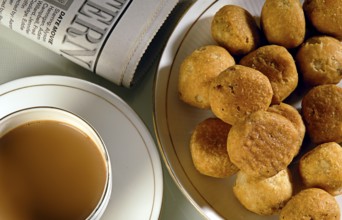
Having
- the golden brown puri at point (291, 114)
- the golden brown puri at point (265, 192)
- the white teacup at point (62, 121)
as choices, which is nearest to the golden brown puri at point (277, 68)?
the golden brown puri at point (291, 114)

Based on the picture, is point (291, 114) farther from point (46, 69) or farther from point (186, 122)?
point (46, 69)

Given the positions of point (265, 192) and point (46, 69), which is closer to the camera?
point (265, 192)

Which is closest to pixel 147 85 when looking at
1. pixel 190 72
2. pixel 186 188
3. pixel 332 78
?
pixel 190 72

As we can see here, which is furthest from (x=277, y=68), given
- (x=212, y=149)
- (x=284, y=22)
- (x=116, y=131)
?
(x=116, y=131)

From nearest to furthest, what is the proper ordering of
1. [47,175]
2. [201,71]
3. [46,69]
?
[47,175] → [201,71] → [46,69]

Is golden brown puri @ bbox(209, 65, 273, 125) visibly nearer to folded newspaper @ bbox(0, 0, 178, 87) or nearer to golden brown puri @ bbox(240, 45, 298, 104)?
golden brown puri @ bbox(240, 45, 298, 104)

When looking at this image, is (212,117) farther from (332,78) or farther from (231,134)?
(332,78)
